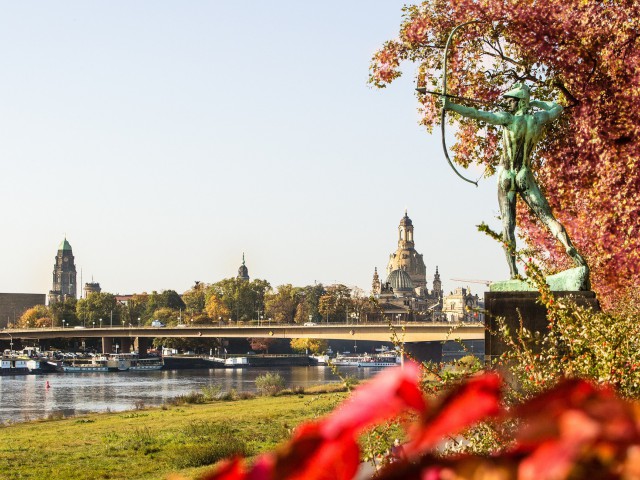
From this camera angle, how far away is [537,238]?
20828 millimetres

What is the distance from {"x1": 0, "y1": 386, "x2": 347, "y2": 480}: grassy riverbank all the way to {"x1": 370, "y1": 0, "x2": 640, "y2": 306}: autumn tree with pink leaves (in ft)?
19.0

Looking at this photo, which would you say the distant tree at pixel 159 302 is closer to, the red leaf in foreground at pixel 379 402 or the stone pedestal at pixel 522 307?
the stone pedestal at pixel 522 307

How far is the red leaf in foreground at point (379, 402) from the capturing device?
3.07 feet

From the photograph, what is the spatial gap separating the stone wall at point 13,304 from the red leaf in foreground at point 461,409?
184116 mm

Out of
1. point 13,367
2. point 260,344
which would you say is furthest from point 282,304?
point 13,367

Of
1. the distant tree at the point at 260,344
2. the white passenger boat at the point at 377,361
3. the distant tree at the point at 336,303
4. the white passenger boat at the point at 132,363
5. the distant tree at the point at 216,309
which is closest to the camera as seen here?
the white passenger boat at the point at 132,363

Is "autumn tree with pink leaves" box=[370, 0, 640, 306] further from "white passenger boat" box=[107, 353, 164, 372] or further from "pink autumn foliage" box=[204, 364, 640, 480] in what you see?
"white passenger boat" box=[107, 353, 164, 372]

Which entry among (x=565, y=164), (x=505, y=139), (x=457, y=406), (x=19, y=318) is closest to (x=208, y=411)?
(x=565, y=164)

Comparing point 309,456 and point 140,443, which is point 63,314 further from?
point 309,456

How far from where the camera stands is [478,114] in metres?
13.2

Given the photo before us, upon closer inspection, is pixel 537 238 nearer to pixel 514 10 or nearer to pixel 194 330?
pixel 514 10

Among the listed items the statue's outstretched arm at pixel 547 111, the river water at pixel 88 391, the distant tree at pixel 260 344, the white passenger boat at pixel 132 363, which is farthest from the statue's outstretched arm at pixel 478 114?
the distant tree at pixel 260 344

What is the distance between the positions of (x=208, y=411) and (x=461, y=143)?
15.7 meters

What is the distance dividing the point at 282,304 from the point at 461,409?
154414mm
